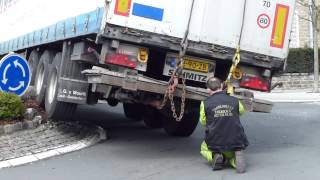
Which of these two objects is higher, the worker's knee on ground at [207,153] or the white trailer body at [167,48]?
the white trailer body at [167,48]

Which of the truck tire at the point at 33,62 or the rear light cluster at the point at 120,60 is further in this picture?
the truck tire at the point at 33,62

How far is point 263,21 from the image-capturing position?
862 cm

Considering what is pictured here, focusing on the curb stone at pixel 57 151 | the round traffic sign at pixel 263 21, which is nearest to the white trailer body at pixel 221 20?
the round traffic sign at pixel 263 21

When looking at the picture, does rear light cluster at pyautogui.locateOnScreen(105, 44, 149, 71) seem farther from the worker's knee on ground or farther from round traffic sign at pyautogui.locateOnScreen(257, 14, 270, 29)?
round traffic sign at pyautogui.locateOnScreen(257, 14, 270, 29)

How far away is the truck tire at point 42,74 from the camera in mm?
11250

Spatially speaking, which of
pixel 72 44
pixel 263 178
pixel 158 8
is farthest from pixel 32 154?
pixel 263 178

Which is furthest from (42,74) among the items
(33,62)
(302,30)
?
(302,30)

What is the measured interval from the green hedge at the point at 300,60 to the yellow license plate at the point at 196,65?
15601mm

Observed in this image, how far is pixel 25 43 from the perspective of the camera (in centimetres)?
1375

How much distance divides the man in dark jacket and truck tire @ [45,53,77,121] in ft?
10.9

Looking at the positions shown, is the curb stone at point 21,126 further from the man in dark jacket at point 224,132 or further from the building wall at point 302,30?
the building wall at point 302,30

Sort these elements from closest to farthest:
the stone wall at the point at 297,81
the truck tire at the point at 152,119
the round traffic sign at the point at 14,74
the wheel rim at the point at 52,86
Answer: the round traffic sign at the point at 14,74, the wheel rim at the point at 52,86, the truck tire at the point at 152,119, the stone wall at the point at 297,81

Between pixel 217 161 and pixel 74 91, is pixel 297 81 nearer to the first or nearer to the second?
pixel 74 91

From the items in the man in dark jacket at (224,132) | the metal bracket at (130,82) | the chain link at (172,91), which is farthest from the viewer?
the chain link at (172,91)
